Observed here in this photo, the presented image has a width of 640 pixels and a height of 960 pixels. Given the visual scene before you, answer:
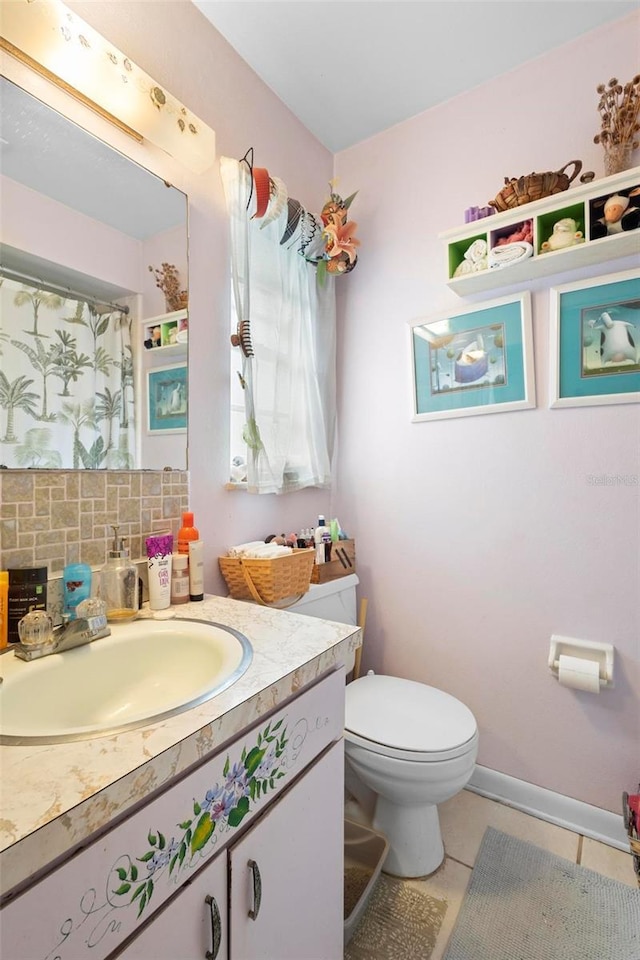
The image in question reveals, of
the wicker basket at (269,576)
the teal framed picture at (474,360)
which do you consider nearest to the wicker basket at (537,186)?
the teal framed picture at (474,360)

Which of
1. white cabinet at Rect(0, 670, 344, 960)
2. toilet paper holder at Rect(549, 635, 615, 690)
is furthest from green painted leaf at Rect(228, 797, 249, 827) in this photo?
toilet paper holder at Rect(549, 635, 615, 690)

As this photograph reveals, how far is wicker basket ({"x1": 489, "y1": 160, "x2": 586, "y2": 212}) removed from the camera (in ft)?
4.48

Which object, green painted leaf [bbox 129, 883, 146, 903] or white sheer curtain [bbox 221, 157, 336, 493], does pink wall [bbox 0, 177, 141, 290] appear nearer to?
white sheer curtain [bbox 221, 157, 336, 493]

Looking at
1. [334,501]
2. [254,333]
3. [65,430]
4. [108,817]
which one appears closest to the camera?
[108,817]

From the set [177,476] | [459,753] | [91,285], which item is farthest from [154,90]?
[459,753]

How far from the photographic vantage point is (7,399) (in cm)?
89

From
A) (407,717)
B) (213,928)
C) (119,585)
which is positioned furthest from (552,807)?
(119,585)

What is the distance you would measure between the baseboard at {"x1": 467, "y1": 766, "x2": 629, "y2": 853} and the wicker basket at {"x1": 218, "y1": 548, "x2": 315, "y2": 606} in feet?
3.34

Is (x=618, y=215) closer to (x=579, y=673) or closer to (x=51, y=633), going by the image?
(x=579, y=673)

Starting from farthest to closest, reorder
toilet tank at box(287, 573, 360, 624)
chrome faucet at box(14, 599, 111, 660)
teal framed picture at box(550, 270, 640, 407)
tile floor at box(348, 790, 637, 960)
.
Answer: toilet tank at box(287, 573, 360, 624) → teal framed picture at box(550, 270, 640, 407) → tile floor at box(348, 790, 637, 960) → chrome faucet at box(14, 599, 111, 660)

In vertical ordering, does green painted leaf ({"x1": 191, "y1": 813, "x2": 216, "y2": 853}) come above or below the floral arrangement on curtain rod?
→ below

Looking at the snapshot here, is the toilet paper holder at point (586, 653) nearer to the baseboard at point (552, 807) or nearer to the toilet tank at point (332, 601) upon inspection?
the baseboard at point (552, 807)

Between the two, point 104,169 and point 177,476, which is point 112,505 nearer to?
point 177,476

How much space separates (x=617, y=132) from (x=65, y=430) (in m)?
1.75
